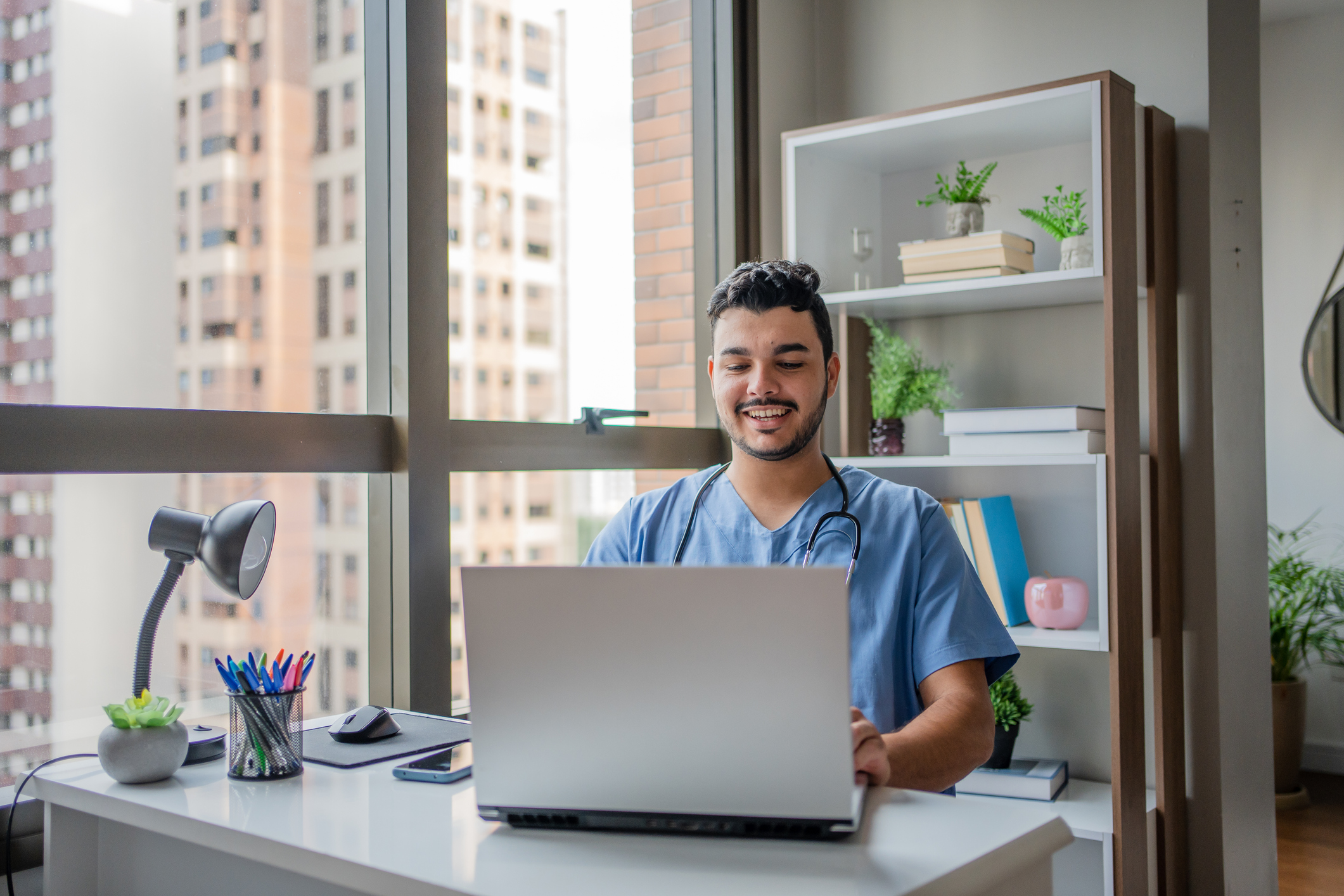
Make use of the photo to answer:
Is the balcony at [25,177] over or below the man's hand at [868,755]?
over

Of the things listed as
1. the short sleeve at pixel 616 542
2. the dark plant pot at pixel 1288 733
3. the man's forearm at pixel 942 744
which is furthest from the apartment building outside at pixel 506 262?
the dark plant pot at pixel 1288 733

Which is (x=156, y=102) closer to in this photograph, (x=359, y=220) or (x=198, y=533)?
(x=359, y=220)

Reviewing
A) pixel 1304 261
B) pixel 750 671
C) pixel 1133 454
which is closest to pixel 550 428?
pixel 1133 454

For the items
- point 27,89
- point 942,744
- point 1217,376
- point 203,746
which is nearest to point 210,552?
point 203,746

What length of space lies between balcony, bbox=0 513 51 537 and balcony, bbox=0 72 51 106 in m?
0.59

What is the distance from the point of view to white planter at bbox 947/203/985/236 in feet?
8.17

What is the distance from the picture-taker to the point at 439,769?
130cm

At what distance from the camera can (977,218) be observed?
2.50m

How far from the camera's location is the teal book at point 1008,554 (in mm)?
2434

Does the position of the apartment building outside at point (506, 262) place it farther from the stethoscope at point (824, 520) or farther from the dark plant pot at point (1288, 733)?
the dark plant pot at point (1288, 733)

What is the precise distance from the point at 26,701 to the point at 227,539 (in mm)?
455

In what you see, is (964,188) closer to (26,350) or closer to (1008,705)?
(1008,705)

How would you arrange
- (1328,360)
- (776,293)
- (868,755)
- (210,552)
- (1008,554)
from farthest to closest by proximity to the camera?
(1328,360)
(1008,554)
(776,293)
(210,552)
(868,755)

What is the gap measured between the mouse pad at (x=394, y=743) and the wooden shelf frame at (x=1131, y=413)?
4.37 ft
